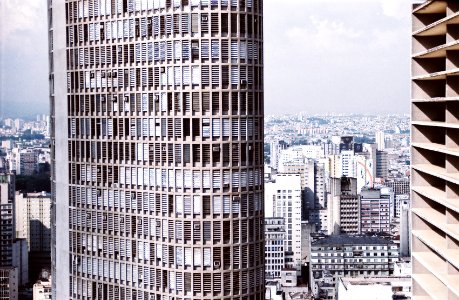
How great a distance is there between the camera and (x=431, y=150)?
22.0 feet

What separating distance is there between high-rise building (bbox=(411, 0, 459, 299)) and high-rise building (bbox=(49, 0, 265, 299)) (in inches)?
171

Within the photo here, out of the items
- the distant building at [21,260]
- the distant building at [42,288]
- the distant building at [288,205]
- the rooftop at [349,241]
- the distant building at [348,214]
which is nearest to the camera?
the distant building at [42,288]

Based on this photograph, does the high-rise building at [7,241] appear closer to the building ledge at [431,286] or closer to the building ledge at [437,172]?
the building ledge at [431,286]

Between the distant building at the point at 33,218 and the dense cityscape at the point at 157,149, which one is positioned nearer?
the dense cityscape at the point at 157,149

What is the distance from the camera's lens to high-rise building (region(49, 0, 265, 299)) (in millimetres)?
10844

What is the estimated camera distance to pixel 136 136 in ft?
38.0

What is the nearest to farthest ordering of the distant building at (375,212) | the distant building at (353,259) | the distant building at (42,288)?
the distant building at (42,288) → the distant building at (353,259) → the distant building at (375,212)

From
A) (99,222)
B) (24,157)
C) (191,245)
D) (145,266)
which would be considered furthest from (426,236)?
(24,157)

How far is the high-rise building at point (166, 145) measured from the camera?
10.8 metres

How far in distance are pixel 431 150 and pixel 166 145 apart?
17.1 ft

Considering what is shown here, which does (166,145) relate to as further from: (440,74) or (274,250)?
(274,250)

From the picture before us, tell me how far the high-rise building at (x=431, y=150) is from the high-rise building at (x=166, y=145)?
4340 millimetres

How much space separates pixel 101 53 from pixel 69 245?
3291 mm

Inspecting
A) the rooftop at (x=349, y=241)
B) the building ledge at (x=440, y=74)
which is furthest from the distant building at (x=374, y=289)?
the building ledge at (x=440, y=74)
